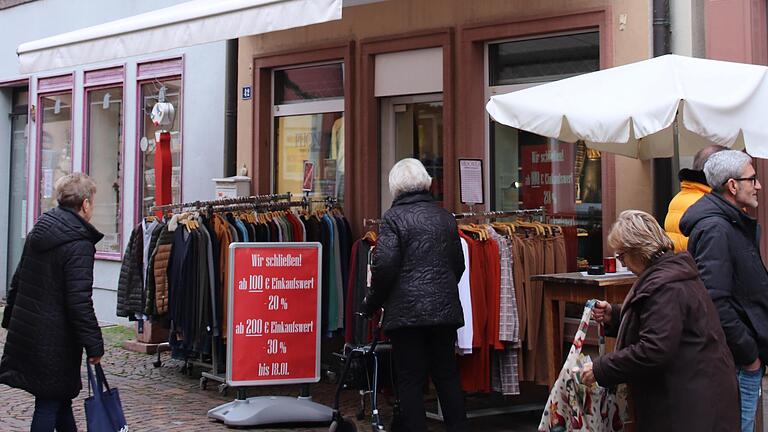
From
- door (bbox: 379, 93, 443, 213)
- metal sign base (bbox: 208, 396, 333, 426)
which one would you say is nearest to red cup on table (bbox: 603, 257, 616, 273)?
metal sign base (bbox: 208, 396, 333, 426)

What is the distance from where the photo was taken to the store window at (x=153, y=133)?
12.3 metres

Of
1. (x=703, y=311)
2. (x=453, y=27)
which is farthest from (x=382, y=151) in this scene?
(x=703, y=311)

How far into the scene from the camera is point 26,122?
Result: 15.6m

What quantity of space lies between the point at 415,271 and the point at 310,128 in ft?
15.9

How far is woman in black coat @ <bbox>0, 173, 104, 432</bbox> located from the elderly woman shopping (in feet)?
9.81

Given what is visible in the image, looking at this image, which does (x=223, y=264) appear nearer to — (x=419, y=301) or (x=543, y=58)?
(x=419, y=301)

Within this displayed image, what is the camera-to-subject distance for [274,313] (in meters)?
7.69

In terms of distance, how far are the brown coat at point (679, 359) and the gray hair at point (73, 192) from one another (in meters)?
3.26

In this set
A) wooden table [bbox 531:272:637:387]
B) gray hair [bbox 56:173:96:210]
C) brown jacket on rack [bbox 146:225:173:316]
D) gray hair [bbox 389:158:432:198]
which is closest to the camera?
gray hair [bbox 56:173:96:210]

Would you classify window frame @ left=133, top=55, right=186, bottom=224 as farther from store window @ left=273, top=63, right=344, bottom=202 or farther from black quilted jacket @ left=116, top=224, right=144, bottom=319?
black quilted jacket @ left=116, top=224, right=144, bottom=319

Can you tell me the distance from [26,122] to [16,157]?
2.09ft

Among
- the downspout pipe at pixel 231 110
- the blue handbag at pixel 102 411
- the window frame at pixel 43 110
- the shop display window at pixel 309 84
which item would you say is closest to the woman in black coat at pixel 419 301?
the blue handbag at pixel 102 411

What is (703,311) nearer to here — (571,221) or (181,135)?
(571,221)

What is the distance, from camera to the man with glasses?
4.85 meters
